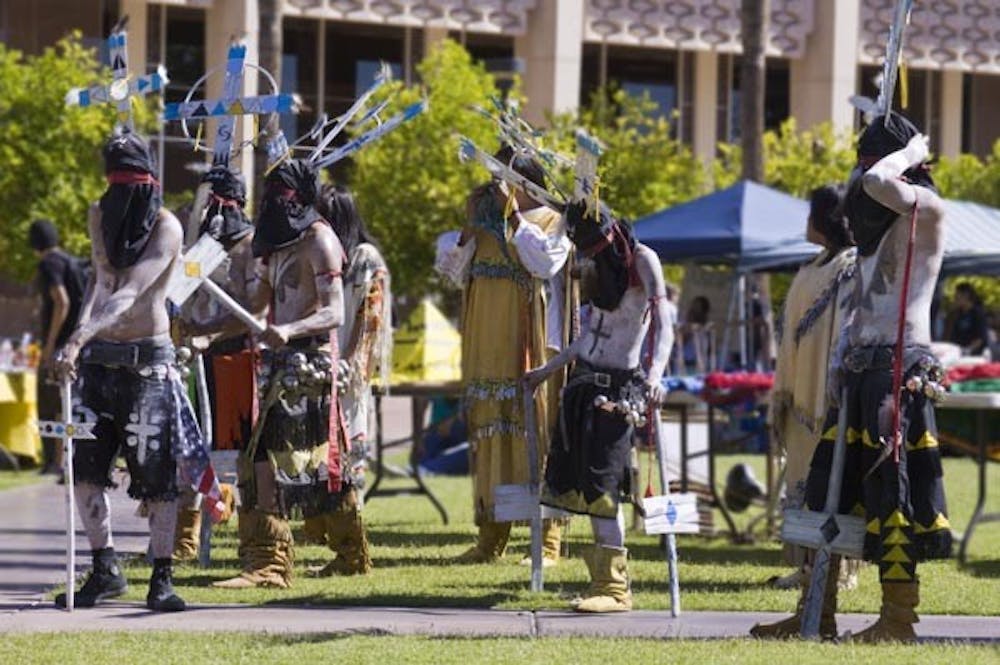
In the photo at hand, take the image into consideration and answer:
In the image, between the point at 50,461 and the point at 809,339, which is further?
the point at 50,461

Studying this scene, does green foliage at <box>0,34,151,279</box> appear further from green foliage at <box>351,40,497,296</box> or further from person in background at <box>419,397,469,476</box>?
person in background at <box>419,397,469,476</box>

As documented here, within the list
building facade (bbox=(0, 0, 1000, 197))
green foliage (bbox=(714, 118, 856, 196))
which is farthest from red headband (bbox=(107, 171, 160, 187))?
building facade (bbox=(0, 0, 1000, 197))

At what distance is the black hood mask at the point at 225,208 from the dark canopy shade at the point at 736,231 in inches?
203

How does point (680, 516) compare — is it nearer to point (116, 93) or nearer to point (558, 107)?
point (116, 93)

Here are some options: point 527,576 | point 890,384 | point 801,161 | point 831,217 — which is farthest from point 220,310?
point 801,161

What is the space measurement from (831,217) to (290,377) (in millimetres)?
2723

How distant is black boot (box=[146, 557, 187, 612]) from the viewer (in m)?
9.75

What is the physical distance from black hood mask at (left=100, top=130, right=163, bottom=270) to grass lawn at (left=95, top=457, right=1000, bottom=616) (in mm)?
1673

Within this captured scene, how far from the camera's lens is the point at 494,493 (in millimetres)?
11211

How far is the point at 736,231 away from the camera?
1619 centimetres

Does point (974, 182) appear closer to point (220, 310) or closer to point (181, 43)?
point (181, 43)

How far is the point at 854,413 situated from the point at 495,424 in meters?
3.50

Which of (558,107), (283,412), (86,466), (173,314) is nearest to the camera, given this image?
(86,466)

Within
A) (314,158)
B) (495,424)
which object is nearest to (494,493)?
(495,424)
